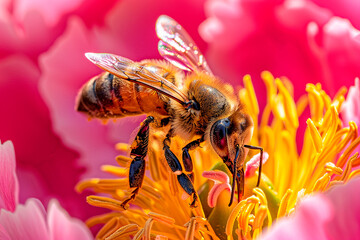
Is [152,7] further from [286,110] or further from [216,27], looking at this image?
[286,110]

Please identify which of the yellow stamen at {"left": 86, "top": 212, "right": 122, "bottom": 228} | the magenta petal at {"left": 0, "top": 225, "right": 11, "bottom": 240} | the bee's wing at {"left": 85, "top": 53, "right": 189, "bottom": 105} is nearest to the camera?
the magenta petal at {"left": 0, "top": 225, "right": 11, "bottom": 240}

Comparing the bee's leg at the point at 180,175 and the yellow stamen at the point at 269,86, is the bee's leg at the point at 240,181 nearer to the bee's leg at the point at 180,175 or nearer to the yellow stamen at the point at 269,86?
the bee's leg at the point at 180,175

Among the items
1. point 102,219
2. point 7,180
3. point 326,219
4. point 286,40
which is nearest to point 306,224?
point 326,219

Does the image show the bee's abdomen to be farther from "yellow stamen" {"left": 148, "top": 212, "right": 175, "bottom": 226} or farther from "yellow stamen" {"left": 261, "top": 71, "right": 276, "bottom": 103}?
"yellow stamen" {"left": 261, "top": 71, "right": 276, "bottom": 103}

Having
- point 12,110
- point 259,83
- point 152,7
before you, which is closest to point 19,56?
point 12,110

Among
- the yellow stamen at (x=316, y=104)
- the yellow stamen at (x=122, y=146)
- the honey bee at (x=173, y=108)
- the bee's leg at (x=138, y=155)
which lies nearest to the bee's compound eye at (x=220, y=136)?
the honey bee at (x=173, y=108)

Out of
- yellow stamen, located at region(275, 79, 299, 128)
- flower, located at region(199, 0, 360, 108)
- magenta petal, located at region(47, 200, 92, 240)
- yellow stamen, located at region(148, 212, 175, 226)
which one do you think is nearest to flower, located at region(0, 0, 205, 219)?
flower, located at region(199, 0, 360, 108)

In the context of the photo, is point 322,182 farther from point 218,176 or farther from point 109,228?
point 109,228
